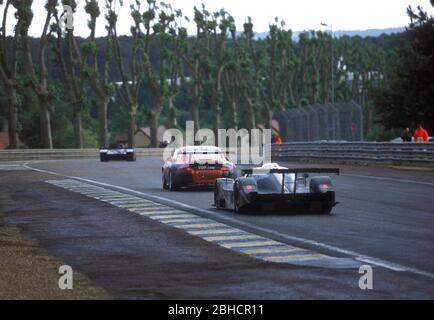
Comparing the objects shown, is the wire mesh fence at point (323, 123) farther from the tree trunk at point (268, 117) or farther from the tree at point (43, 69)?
the tree trunk at point (268, 117)

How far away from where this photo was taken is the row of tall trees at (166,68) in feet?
268

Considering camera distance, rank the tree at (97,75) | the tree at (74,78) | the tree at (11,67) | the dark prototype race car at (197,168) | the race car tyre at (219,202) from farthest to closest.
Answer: the tree at (74,78)
the tree at (97,75)
the tree at (11,67)
the dark prototype race car at (197,168)
the race car tyre at (219,202)

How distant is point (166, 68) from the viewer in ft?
342

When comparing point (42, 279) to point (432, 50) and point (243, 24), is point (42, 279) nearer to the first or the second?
point (432, 50)

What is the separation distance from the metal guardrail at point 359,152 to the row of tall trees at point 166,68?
9.79 m

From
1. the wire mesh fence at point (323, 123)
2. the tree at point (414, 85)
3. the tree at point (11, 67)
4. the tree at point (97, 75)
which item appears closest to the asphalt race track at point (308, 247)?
the wire mesh fence at point (323, 123)

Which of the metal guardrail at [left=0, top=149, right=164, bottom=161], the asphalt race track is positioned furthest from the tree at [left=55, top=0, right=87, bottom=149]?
the asphalt race track

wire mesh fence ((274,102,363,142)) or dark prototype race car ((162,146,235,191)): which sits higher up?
wire mesh fence ((274,102,363,142))

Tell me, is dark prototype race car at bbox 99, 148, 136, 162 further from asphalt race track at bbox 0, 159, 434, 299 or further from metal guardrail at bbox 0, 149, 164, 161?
asphalt race track at bbox 0, 159, 434, 299

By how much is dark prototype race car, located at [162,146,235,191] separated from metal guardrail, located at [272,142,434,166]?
1162 centimetres

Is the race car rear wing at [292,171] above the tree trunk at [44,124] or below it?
below

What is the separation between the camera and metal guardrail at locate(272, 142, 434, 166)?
3778 cm

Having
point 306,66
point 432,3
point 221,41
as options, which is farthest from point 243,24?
point 432,3

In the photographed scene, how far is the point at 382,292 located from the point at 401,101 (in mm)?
48010
